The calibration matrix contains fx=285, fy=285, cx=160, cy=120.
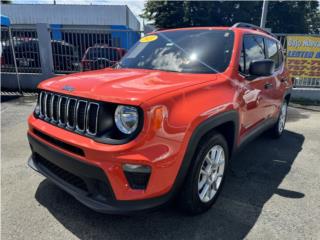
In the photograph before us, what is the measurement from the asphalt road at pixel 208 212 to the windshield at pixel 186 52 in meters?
1.48

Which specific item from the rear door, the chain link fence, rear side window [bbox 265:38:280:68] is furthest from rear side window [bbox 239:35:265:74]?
the chain link fence

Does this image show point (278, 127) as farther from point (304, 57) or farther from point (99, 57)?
point (99, 57)

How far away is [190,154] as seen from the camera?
2.41m

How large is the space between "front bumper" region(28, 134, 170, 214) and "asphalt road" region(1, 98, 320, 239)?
0.41m

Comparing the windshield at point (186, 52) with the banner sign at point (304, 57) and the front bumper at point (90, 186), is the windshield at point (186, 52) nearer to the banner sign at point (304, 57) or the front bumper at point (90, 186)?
the front bumper at point (90, 186)

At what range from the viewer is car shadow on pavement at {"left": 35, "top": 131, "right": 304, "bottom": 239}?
2.54 m

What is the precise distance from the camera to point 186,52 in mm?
3344

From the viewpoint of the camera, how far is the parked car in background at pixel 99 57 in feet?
31.7

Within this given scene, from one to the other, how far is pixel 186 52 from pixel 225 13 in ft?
92.9

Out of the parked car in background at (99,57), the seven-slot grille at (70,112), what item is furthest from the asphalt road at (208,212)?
the parked car in background at (99,57)

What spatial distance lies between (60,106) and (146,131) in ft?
3.08

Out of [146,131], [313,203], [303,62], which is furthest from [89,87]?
[303,62]

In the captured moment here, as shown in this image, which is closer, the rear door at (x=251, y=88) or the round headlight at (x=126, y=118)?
the round headlight at (x=126, y=118)

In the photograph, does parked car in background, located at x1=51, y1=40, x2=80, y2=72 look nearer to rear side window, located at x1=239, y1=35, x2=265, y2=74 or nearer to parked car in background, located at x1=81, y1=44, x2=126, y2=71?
parked car in background, located at x1=81, y1=44, x2=126, y2=71
